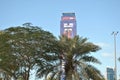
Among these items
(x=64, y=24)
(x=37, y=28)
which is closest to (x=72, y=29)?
(x=64, y=24)

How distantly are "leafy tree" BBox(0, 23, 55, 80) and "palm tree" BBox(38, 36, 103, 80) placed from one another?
4.12 ft

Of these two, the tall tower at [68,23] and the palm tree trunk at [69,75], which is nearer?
the palm tree trunk at [69,75]

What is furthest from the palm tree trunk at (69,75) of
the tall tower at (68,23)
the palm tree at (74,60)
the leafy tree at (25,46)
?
the tall tower at (68,23)

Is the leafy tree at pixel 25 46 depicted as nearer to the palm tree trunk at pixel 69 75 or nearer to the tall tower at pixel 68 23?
the palm tree trunk at pixel 69 75

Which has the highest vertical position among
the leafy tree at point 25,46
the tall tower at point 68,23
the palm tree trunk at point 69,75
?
the tall tower at point 68,23

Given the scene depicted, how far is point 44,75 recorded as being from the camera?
38.7 meters

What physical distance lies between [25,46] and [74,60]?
5.71 metres

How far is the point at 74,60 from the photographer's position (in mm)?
37906

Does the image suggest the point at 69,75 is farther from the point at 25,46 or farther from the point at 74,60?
the point at 25,46

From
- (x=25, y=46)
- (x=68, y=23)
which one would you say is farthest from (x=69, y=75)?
(x=68, y=23)

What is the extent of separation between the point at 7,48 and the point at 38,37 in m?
3.69

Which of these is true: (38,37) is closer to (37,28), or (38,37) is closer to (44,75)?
(37,28)

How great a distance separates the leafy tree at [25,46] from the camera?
123 feet

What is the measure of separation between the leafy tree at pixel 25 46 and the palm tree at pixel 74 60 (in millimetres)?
1255
